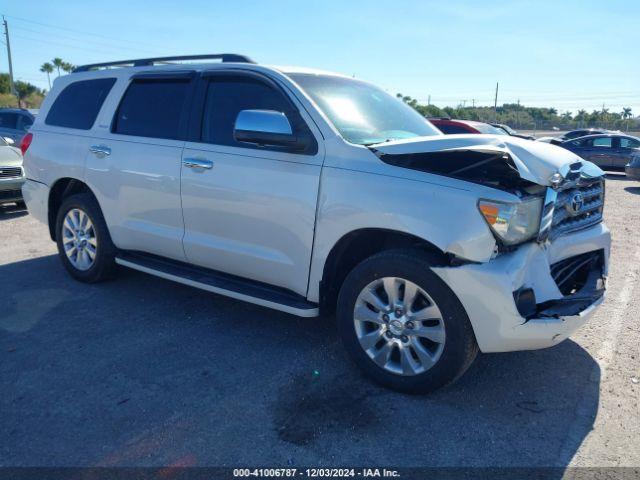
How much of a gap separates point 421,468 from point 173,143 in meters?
3.03

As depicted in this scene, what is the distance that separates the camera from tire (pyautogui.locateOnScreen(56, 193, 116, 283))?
4984 mm

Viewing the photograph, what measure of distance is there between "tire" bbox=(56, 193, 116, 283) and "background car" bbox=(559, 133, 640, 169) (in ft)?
56.6

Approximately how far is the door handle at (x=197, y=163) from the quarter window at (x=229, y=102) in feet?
0.56

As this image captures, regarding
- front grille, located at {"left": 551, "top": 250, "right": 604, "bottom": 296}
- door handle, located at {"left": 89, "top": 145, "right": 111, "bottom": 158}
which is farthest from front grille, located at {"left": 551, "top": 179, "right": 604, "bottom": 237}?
door handle, located at {"left": 89, "top": 145, "right": 111, "bottom": 158}

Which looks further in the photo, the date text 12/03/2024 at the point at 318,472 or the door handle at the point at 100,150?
the door handle at the point at 100,150

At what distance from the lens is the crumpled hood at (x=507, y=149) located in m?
3.01

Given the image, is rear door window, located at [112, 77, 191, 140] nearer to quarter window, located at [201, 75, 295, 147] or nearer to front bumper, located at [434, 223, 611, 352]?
quarter window, located at [201, 75, 295, 147]

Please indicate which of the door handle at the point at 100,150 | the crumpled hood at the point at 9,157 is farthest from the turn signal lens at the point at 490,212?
the crumpled hood at the point at 9,157

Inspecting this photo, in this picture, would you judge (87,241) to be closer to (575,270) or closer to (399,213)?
(399,213)

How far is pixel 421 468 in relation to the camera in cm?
262

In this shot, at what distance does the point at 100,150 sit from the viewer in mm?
4797

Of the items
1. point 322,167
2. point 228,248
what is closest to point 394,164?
point 322,167

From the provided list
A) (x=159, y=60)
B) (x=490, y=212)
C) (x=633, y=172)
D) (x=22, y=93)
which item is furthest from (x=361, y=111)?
(x=22, y=93)

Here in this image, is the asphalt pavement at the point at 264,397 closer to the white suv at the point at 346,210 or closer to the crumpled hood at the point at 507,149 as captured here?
the white suv at the point at 346,210
